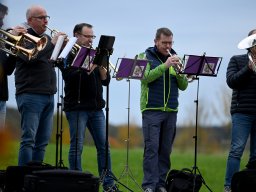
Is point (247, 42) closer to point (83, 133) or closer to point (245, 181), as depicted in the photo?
point (245, 181)

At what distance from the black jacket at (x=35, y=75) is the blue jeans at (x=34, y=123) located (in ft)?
0.29

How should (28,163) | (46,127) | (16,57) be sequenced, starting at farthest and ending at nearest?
(46,127), (16,57), (28,163)

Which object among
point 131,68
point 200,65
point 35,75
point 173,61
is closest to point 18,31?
point 35,75

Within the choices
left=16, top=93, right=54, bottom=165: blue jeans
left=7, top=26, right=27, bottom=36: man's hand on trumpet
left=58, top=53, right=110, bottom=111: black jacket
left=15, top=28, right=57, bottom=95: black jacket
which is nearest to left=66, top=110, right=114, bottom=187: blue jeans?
left=58, top=53, right=110, bottom=111: black jacket

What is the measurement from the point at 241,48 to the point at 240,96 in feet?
2.38

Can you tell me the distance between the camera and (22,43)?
6887mm

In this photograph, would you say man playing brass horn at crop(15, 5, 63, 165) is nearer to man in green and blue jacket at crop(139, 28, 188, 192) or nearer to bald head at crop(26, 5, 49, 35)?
bald head at crop(26, 5, 49, 35)

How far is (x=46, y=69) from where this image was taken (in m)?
7.39

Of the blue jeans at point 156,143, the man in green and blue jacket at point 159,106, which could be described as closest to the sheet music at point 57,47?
the man in green and blue jacket at point 159,106

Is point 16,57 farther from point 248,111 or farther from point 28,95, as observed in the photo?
point 248,111

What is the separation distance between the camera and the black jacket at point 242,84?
7.44 m

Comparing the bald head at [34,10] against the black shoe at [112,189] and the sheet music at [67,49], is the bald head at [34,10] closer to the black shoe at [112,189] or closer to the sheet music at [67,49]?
the sheet music at [67,49]

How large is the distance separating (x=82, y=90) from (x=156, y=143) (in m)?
1.29

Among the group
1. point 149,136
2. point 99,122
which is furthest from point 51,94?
point 149,136
